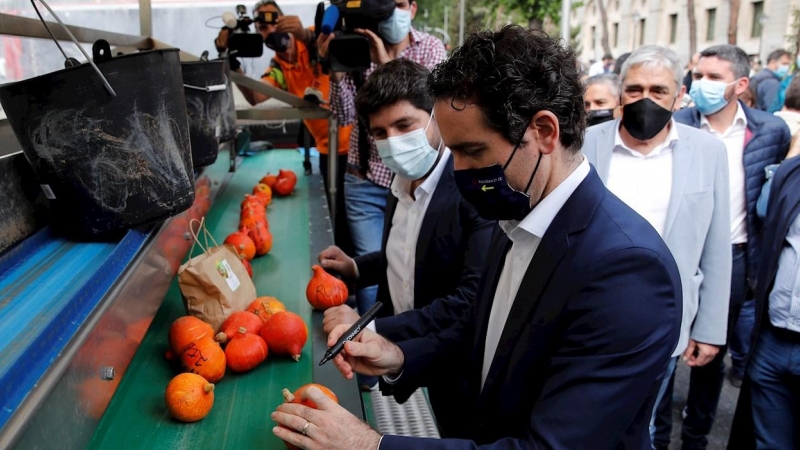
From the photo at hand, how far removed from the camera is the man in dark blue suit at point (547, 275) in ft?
4.29

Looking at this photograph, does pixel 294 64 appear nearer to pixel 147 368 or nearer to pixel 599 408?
pixel 147 368

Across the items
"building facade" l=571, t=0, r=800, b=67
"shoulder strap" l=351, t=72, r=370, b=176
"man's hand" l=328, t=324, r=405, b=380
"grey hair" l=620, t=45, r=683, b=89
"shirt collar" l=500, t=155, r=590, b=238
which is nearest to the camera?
"shirt collar" l=500, t=155, r=590, b=238

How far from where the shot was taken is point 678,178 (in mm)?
2852

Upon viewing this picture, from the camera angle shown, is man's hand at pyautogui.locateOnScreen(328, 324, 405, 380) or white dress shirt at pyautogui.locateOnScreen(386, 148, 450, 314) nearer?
man's hand at pyautogui.locateOnScreen(328, 324, 405, 380)

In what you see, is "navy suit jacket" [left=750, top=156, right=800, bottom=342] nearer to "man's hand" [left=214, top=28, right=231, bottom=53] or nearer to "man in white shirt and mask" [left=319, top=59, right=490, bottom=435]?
"man in white shirt and mask" [left=319, top=59, right=490, bottom=435]

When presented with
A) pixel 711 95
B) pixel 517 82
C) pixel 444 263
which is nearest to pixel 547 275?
pixel 517 82

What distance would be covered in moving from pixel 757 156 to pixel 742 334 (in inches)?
50.1

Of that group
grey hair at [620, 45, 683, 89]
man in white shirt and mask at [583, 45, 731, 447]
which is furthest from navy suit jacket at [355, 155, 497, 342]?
grey hair at [620, 45, 683, 89]

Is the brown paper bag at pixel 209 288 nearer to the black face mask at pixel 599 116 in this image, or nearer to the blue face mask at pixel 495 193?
the blue face mask at pixel 495 193

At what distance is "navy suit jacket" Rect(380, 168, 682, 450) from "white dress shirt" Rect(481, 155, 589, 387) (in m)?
0.03

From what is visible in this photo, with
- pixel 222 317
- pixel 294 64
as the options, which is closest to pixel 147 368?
pixel 222 317

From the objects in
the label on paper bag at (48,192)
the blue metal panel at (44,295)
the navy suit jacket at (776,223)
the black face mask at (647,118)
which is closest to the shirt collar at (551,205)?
the blue metal panel at (44,295)

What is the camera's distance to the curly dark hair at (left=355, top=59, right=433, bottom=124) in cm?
236

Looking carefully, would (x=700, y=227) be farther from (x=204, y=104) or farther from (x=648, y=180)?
(x=204, y=104)
